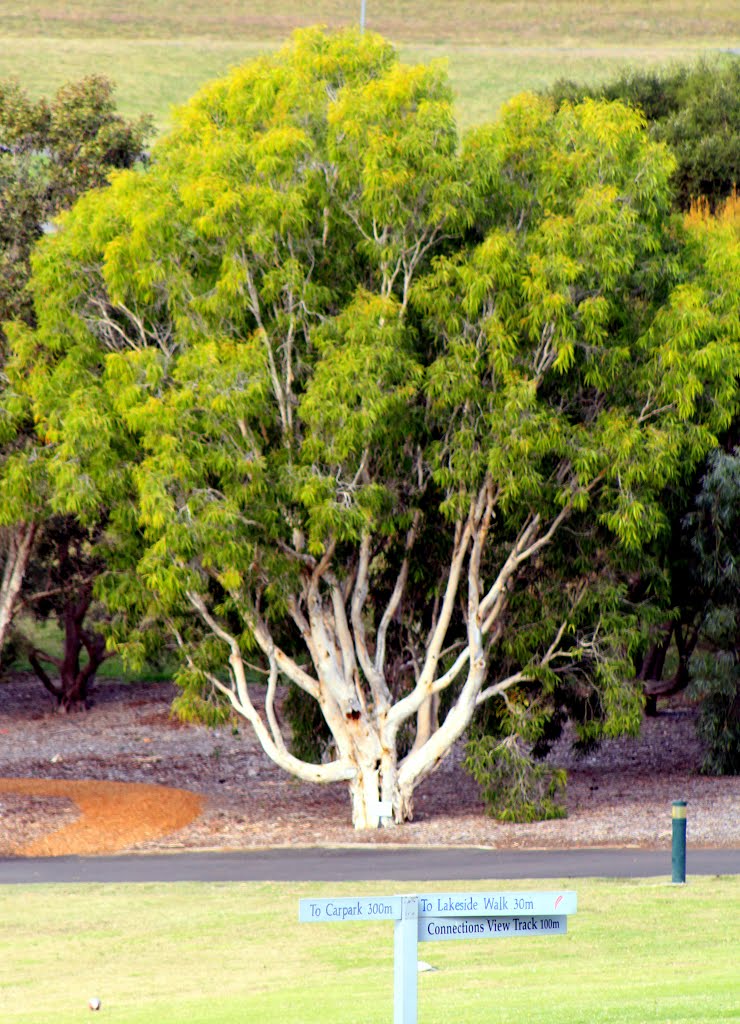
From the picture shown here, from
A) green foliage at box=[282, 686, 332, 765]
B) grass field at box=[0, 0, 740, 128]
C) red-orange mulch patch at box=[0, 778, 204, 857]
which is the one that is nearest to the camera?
red-orange mulch patch at box=[0, 778, 204, 857]

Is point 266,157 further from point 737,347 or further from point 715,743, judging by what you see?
point 715,743

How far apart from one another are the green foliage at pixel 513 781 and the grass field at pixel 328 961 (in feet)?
20.4

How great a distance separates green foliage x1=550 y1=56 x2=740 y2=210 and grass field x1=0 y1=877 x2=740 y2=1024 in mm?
26104

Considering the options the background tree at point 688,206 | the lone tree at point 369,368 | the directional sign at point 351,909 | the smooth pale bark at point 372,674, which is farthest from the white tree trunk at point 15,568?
the directional sign at point 351,909

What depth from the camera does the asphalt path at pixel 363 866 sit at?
15.8 m

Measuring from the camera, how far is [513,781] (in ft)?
69.7

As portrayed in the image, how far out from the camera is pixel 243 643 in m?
21.7

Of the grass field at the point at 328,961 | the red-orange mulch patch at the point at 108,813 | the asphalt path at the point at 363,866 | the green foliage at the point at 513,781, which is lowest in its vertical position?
the red-orange mulch patch at the point at 108,813

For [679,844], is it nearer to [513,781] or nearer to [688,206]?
[513,781]

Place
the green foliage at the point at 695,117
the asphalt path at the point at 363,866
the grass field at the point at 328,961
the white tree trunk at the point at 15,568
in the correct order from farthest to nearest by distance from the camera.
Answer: the green foliage at the point at 695,117 → the white tree trunk at the point at 15,568 → the asphalt path at the point at 363,866 → the grass field at the point at 328,961

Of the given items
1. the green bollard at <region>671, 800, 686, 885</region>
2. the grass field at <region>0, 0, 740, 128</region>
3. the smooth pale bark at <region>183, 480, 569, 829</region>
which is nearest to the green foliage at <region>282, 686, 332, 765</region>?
the smooth pale bark at <region>183, 480, 569, 829</region>

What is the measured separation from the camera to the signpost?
6133 millimetres

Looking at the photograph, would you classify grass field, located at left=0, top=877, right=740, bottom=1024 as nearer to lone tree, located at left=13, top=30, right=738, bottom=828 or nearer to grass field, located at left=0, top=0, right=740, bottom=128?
lone tree, located at left=13, top=30, right=738, bottom=828

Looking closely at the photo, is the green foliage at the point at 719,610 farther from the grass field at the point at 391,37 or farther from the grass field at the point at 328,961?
the grass field at the point at 391,37
